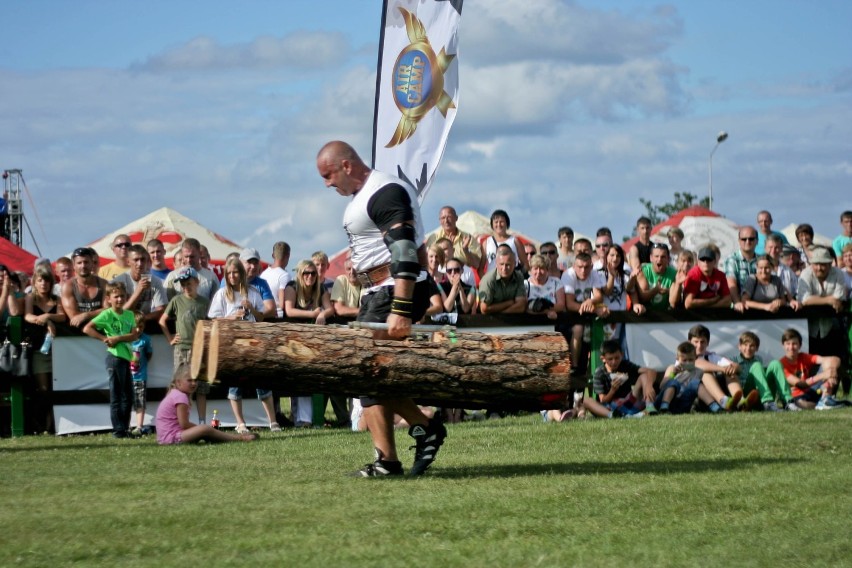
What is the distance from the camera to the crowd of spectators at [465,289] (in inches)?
480

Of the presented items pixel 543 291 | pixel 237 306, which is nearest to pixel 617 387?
pixel 543 291

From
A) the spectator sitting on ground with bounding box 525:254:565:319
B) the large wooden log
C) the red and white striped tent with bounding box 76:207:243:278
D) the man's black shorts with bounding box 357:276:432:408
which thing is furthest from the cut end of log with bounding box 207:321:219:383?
the red and white striped tent with bounding box 76:207:243:278

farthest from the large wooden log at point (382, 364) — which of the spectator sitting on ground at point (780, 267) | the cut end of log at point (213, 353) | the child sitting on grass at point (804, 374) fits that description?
the spectator sitting on ground at point (780, 267)

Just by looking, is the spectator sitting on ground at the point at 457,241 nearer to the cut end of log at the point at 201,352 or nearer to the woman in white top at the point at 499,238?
the woman in white top at the point at 499,238

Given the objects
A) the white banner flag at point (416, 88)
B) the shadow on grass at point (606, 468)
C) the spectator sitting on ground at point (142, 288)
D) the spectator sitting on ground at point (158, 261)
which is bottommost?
the shadow on grass at point (606, 468)

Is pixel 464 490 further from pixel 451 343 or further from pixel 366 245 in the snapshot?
pixel 366 245

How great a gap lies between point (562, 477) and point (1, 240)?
635 inches

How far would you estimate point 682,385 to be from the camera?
40.3 feet

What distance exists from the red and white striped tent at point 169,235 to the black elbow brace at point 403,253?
39.4ft

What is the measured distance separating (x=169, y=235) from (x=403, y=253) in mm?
13624

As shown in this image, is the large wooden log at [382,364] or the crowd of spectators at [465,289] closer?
the large wooden log at [382,364]

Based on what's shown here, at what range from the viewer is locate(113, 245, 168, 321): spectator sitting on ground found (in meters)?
12.2

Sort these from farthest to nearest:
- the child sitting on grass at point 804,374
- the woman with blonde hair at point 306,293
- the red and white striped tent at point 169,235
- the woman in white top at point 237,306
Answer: the red and white striped tent at point 169,235 < the woman with blonde hair at point 306,293 < the child sitting on grass at point 804,374 < the woman in white top at point 237,306

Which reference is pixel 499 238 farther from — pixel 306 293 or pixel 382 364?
pixel 382 364
